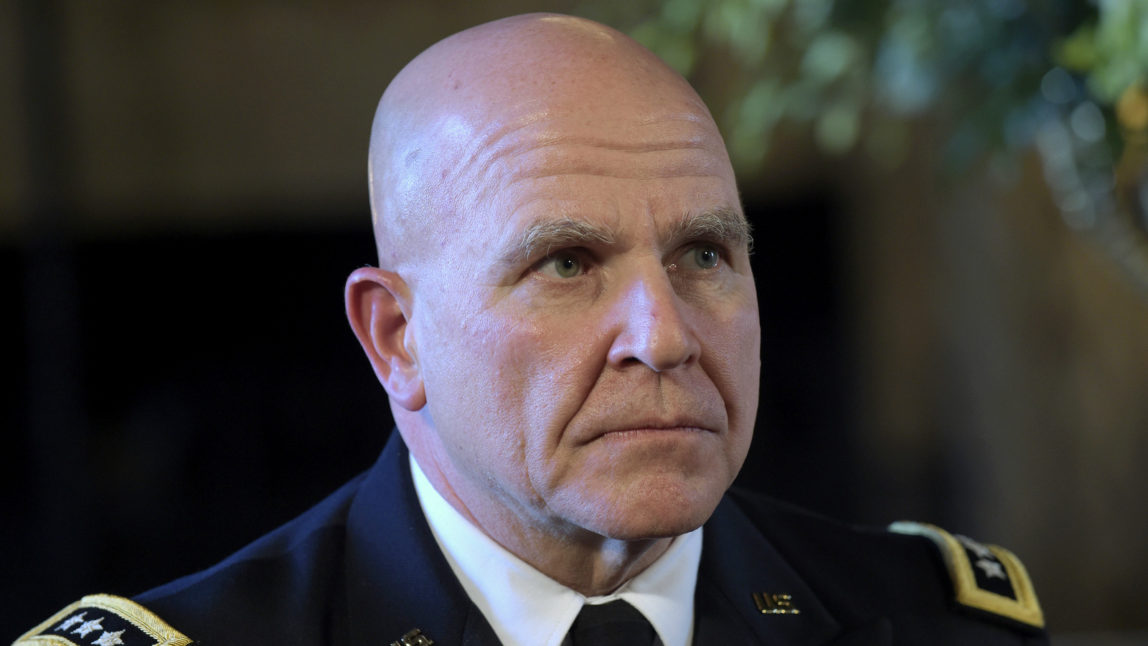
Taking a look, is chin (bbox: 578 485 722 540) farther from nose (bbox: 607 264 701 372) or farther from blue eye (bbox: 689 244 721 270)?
blue eye (bbox: 689 244 721 270)

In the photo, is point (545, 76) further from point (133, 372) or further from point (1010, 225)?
point (133, 372)

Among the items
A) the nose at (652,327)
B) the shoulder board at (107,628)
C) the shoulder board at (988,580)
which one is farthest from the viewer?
the shoulder board at (988,580)

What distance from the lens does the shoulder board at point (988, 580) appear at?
1.57 meters

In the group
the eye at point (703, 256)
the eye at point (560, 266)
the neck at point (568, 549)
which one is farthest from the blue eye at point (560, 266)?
the neck at point (568, 549)

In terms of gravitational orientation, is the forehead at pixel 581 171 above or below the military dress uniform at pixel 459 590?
above

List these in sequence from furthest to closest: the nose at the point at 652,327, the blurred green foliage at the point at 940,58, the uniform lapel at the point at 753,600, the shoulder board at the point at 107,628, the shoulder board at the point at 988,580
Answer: the blurred green foliage at the point at 940,58 → the shoulder board at the point at 988,580 → the uniform lapel at the point at 753,600 → the shoulder board at the point at 107,628 → the nose at the point at 652,327

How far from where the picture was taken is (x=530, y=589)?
4.31 feet

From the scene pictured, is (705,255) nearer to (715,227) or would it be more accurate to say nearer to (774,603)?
(715,227)

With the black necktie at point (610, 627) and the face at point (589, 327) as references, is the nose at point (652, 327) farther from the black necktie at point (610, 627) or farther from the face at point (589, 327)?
the black necktie at point (610, 627)

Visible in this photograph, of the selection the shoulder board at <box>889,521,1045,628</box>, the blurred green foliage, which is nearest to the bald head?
the shoulder board at <box>889,521,1045,628</box>

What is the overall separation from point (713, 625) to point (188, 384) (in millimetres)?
3021

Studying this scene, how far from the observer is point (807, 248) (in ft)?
14.5

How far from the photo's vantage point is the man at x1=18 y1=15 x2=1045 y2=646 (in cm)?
121

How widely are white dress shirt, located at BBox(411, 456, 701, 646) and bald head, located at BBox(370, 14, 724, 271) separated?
29 centimetres
